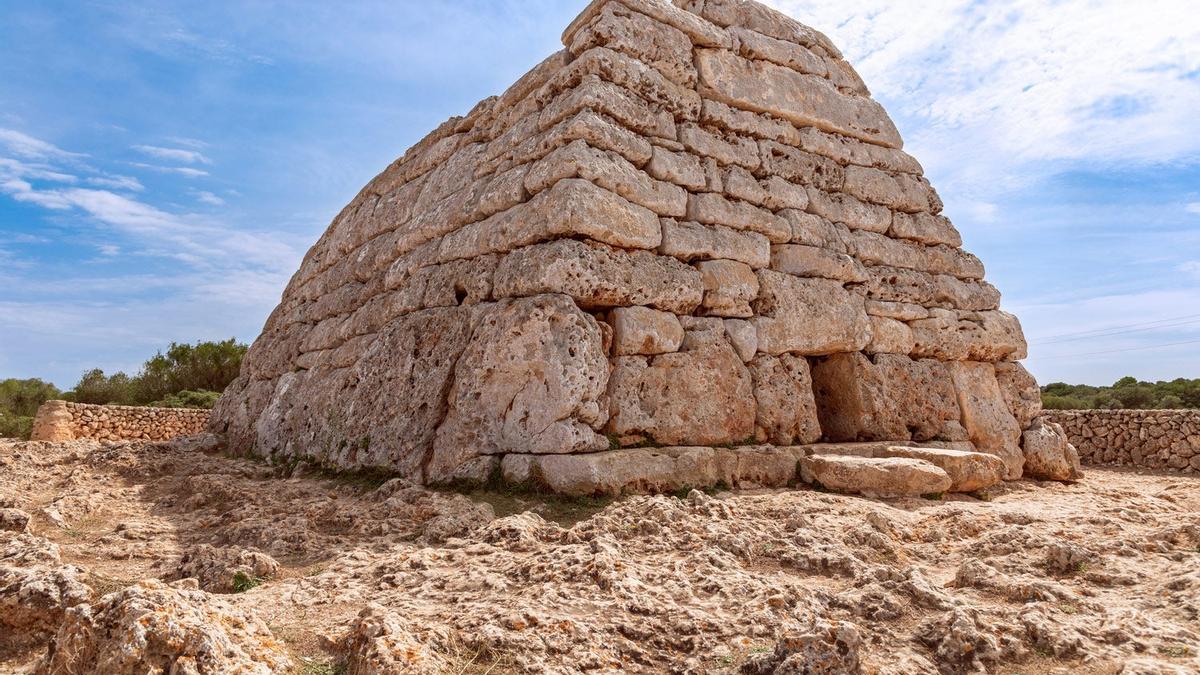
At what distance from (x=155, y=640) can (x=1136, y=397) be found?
2697 cm

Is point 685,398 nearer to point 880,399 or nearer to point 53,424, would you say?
point 880,399

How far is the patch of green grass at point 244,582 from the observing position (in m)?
3.34

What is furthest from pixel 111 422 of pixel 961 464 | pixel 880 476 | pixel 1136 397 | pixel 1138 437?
pixel 1136 397

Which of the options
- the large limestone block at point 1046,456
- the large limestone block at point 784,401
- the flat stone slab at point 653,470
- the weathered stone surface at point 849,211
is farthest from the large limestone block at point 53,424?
the large limestone block at point 1046,456

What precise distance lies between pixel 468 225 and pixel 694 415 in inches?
103

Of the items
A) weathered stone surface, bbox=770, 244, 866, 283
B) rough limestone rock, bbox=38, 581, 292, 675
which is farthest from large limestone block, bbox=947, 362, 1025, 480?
rough limestone rock, bbox=38, 581, 292, 675

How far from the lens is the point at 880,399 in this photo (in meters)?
6.58

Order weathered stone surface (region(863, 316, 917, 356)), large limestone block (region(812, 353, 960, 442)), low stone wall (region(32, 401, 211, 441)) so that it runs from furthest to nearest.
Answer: low stone wall (region(32, 401, 211, 441)) → weathered stone surface (region(863, 316, 917, 356)) → large limestone block (region(812, 353, 960, 442))

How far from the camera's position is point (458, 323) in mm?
5777

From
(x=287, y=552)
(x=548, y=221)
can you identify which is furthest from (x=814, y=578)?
(x=548, y=221)

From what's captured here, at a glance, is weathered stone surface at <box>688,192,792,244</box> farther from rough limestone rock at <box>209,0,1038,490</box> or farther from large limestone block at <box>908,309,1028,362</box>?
large limestone block at <box>908,309,1028,362</box>

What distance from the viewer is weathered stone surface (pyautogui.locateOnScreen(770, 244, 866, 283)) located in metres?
6.68

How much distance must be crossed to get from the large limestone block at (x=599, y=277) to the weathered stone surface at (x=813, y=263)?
1233 mm

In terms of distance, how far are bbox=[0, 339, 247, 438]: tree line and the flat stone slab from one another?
17.8m
